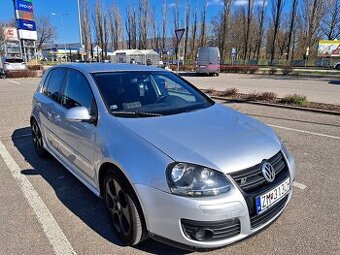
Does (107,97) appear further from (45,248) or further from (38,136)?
(38,136)

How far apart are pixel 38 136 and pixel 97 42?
2319 inches

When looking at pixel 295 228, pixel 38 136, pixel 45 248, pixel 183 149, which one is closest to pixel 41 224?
pixel 45 248

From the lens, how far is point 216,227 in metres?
2.14

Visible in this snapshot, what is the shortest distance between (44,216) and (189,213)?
72.5 inches

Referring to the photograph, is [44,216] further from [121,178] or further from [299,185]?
[299,185]

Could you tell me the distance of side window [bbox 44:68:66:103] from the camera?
13.3 ft

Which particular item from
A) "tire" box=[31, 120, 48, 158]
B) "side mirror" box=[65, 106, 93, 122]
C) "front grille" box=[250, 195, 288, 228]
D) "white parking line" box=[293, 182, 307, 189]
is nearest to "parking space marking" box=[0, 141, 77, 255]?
"tire" box=[31, 120, 48, 158]

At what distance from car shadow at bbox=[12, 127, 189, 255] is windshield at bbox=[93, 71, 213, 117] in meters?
1.15

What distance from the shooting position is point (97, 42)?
5966 centimetres

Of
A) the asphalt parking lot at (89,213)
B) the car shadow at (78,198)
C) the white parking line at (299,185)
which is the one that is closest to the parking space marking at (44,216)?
the asphalt parking lot at (89,213)

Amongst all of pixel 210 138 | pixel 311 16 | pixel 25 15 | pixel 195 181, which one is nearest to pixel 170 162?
pixel 195 181

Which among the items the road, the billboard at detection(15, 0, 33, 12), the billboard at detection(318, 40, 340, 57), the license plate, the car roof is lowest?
the road

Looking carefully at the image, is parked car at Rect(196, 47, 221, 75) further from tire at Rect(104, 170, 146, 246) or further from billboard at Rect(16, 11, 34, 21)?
tire at Rect(104, 170, 146, 246)

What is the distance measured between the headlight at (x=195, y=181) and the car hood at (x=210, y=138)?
52 mm
